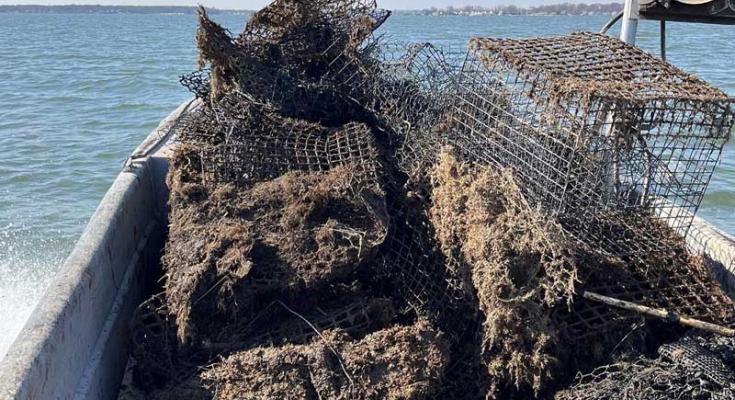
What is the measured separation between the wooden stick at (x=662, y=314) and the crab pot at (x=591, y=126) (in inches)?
13.5

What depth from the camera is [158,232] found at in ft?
14.0

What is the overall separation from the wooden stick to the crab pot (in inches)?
13.5

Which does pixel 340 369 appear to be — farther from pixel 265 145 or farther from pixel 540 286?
pixel 265 145

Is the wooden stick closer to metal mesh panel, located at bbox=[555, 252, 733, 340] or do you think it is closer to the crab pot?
metal mesh panel, located at bbox=[555, 252, 733, 340]

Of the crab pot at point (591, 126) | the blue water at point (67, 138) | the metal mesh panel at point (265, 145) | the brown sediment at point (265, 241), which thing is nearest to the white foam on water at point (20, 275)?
the blue water at point (67, 138)

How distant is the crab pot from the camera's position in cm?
285

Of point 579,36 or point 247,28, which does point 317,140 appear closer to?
point 247,28

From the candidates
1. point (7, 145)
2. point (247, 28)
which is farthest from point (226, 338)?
point (7, 145)

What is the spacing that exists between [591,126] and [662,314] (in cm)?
82

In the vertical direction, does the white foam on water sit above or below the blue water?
above

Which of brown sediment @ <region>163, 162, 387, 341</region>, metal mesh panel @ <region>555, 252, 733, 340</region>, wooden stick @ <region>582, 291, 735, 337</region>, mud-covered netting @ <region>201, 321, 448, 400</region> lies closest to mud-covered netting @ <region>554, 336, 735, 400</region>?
wooden stick @ <region>582, 291, 735, 337</region>

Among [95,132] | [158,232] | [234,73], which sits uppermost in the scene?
[234,73]

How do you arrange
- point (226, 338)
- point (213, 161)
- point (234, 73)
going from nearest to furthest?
point (226, 338) → point (213, 161) → point (234, 73)

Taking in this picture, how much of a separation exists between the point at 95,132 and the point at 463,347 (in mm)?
11305
